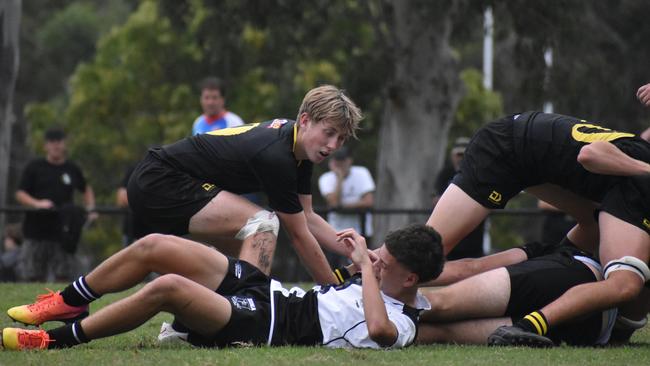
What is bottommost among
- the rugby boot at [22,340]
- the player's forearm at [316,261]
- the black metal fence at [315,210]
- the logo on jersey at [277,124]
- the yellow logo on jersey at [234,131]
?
the black metal fence at [315,210]

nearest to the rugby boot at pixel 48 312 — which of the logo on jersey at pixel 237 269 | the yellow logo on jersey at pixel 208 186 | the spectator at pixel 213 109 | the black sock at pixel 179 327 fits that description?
the black sock at pixel 179 327

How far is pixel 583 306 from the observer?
6.61 meters

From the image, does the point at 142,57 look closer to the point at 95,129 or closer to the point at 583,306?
the point at 95,129

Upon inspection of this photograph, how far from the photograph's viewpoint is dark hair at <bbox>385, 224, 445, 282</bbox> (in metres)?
6.28

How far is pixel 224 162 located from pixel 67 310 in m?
1.56

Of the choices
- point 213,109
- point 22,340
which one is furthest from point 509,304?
point 213,109

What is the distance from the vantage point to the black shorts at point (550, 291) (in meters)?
6.88

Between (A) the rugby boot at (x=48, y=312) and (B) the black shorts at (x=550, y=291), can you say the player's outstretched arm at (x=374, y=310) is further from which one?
(A) the rugby boot at (x=48, y=312)

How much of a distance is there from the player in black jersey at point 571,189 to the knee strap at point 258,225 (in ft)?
3.46

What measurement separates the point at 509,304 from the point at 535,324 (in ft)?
1.04

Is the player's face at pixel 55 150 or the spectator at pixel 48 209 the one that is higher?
the player's face at pixel 55 150

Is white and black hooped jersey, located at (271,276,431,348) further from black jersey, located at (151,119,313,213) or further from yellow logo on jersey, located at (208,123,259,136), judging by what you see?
yellow logo on jersey, located at (208,123,259,136)

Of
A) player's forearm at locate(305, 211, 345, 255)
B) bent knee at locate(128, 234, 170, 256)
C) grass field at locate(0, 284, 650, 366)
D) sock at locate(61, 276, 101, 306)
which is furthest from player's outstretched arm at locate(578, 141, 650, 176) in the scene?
sock at locate(61, 276, 101, 306)

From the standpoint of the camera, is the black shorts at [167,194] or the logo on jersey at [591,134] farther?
the black shorts at [167,194]
